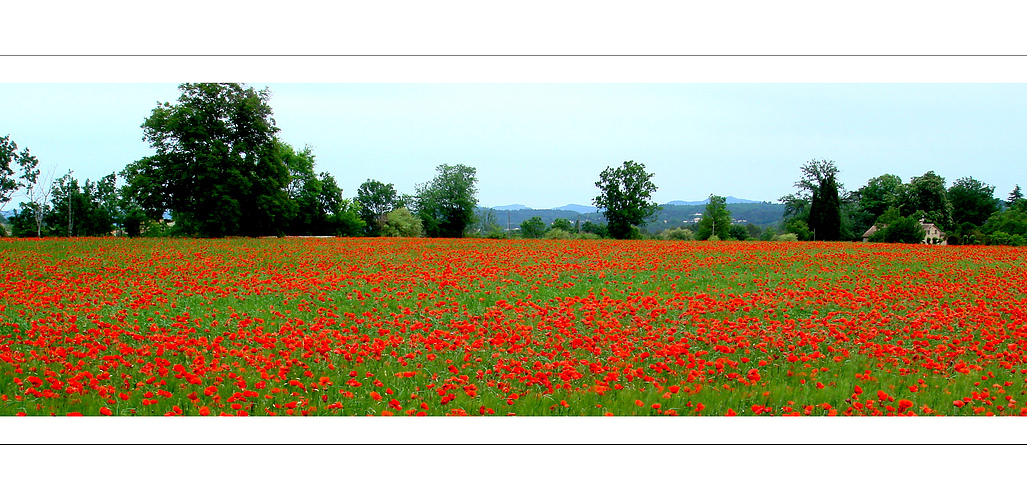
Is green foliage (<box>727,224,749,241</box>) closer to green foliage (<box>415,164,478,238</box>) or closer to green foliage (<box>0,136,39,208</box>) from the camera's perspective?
green foliage (<box>415,164,478,238</box>)

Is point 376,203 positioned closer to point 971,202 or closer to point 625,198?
point 625,198

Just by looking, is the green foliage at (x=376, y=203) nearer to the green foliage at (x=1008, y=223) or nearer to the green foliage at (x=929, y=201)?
the green foliage at (x=929, y=201)

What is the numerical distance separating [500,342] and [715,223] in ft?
45.2

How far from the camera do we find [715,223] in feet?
56.2

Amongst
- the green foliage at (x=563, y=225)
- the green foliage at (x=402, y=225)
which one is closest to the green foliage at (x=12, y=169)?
the green foliage at (x=402, y=225)

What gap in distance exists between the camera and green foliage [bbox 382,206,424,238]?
18.5 meters

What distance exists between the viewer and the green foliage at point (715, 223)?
16219mm

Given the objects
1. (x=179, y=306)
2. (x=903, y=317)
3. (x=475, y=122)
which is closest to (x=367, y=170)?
(x=475, y=122)

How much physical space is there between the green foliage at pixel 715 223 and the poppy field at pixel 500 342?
702 centimetres

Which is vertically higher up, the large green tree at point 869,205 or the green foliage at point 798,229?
the large green tree at point 869,205

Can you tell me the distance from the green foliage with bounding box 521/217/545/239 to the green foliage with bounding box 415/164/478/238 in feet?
4.97

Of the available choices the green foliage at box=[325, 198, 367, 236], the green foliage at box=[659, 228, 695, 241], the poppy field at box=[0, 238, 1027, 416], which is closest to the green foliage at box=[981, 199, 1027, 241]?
the poppy field at box=[0, 238, 1027, 416]

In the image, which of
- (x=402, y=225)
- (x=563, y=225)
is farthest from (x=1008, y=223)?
(x=402, y=225)
